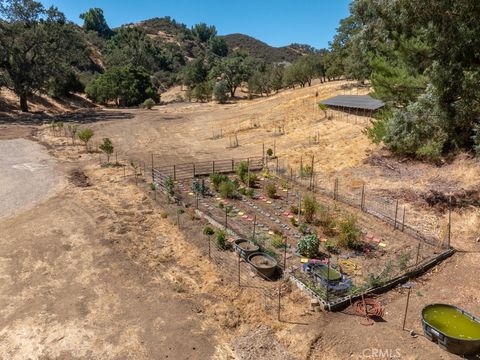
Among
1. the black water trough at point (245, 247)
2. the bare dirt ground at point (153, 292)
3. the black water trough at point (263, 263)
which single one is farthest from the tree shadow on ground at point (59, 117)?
the black water trough at point (263, 263)

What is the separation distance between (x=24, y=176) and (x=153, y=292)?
14.2 m

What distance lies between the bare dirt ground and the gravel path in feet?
3.46

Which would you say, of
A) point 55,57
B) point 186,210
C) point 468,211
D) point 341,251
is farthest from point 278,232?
point 55,57

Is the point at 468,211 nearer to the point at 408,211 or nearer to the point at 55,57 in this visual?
the point at 408,211

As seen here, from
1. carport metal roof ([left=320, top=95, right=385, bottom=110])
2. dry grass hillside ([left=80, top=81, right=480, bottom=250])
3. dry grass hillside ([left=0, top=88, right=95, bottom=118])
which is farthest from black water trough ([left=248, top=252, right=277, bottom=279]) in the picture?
dry grass hillside ([left=0, top=88, right=95, bottom=118])

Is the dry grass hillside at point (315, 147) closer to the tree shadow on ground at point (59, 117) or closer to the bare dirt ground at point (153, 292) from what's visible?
the bare dirt ground at point (153, 292)

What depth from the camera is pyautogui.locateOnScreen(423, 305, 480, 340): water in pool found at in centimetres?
794

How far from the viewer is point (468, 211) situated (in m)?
14.8

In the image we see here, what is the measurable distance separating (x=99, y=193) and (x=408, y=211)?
1331cm

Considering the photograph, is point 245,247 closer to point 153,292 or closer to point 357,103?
point 153,292

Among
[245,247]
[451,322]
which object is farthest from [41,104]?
[451,322]

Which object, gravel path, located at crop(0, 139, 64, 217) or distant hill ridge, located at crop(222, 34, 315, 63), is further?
distant hill ridge, located at crop(222, 34, 315, 63)

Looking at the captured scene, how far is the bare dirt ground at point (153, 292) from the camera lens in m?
8.08

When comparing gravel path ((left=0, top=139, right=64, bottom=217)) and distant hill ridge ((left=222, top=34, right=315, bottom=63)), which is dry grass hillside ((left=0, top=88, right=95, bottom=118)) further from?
distant hill ridge ((left=222, top=34, right=315, bottom=63))
